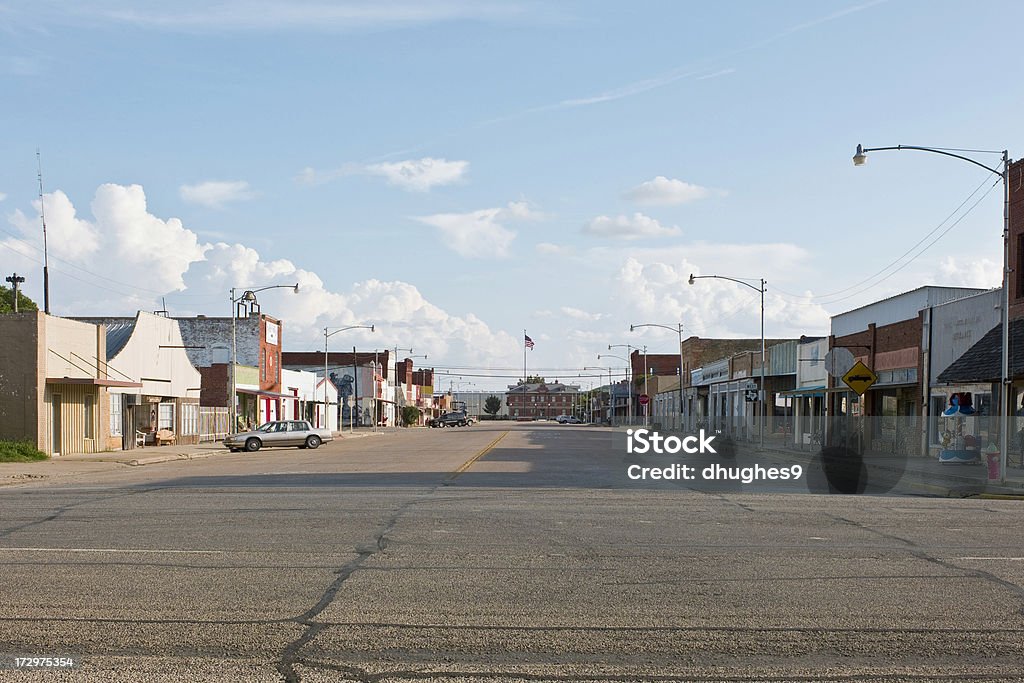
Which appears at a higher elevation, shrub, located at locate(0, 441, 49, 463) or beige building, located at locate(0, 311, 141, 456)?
beige building, located at locate(0, 311, 141, 456)

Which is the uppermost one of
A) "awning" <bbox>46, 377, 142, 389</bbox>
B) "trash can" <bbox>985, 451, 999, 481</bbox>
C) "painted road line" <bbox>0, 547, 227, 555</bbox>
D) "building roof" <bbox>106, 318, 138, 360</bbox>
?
"building roof" <bbox>106, 318, 138, 360</bbox>

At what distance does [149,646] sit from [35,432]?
3131 cm

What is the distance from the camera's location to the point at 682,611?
29.2 feet

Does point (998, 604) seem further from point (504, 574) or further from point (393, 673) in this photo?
point (393, 673)

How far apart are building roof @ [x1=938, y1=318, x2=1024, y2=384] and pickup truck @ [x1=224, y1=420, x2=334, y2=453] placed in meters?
Result: 29.3

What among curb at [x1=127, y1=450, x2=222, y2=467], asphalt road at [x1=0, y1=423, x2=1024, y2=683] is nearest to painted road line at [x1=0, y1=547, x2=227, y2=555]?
asphalt road at [x1=0, y1=423, x2=1024, y2=683]

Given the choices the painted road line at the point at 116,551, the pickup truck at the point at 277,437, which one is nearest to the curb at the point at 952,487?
Result: the painted road line at the point at 116,551

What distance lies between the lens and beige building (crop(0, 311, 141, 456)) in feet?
118

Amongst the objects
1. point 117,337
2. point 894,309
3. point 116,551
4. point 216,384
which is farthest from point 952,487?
point 216,384

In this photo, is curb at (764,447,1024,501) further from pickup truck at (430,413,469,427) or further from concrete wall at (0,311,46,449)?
pickup truck at (430,413,469,427)

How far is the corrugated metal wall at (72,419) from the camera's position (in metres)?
36.9

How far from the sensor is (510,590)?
9.79 metres

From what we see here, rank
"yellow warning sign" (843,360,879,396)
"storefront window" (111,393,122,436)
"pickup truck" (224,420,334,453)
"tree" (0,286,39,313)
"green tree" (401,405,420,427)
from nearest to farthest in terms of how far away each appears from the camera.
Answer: "yellow warning sign" (843,360,879,396) < "storefront window" (111,393,122,436) < "pickup truck" (224,420,334,453) < "tree" (0,286,39,313) < "green tree" (401,405,420,427)

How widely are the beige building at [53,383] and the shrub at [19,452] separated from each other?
58 centimetres
